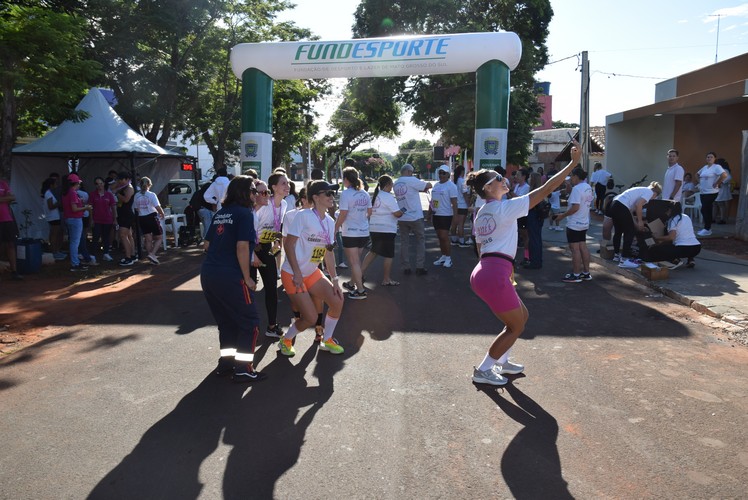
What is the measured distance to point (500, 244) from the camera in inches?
179

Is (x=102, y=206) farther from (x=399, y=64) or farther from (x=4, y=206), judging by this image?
(x=399, y=64)

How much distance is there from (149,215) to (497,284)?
917 centimetres

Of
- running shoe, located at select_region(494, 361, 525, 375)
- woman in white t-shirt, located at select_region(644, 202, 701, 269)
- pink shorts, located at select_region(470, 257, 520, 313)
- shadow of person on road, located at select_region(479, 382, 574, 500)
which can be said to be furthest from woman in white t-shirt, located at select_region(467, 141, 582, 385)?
woman in white t-shirt, located at select_region(644, 202, 701, 269)

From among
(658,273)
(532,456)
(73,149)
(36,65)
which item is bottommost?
(532,456)

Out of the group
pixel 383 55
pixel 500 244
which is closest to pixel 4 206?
pixel 383 55

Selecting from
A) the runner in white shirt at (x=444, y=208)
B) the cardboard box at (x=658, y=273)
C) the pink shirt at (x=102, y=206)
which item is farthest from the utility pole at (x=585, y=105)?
the pink shirt at (x=102, y=206)

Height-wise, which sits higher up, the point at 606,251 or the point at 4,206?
the point at 4,206

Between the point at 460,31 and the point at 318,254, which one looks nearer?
the point at 318,254

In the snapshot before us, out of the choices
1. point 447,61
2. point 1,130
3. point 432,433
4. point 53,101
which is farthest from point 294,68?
point 432,433

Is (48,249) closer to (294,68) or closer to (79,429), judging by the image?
(294,68)

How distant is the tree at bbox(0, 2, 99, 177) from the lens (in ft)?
28.7

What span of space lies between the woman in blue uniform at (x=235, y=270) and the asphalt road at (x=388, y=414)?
41 cm

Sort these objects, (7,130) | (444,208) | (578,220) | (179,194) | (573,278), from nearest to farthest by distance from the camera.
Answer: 1. (578,220)
2. (573,278)
3. (7,130)
4. (444,208)
5. (179,194)

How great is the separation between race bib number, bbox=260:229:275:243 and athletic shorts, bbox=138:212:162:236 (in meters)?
6.42
